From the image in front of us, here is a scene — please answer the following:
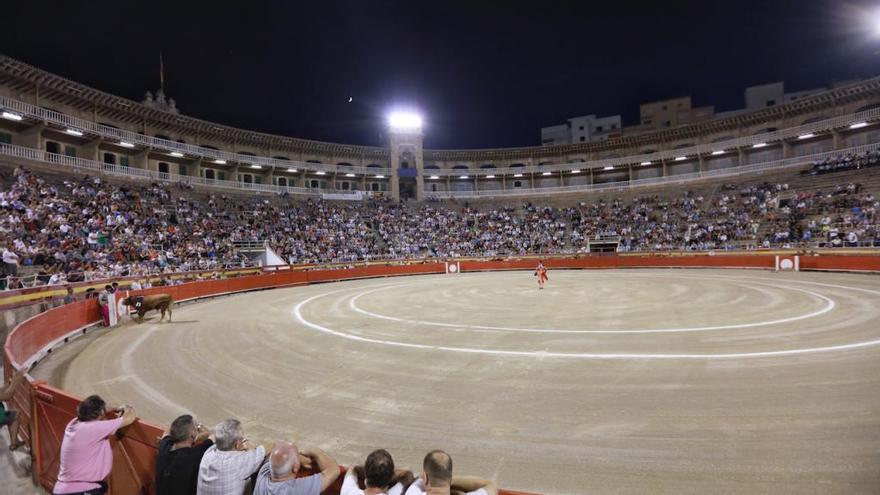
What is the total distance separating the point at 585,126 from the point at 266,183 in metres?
56.8

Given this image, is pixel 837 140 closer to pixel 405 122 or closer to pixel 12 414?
pixel 405 122

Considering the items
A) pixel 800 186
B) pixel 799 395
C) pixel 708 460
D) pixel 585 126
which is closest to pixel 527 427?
pixel 708 460

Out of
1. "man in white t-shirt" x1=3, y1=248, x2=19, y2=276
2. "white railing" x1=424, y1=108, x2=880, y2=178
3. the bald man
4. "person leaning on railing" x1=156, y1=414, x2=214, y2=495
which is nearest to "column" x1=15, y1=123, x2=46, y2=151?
"man in white t-shirt" x1=3, y1=248, x2=19, y2=276

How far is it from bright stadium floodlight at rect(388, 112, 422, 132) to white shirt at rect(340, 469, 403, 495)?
63.3 m

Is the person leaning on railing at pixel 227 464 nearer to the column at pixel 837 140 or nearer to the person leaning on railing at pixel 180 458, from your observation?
the person leaning on railing at pixel 180 458

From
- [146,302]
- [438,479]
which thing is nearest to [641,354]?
[438,479]

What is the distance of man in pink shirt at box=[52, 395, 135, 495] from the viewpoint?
3994 mm

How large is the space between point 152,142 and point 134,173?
4500mm

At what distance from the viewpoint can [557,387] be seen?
752 centimetres

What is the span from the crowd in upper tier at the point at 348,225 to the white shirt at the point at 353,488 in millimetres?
21542

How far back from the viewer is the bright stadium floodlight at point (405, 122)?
63219 mm

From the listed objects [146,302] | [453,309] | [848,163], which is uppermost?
[848,163]

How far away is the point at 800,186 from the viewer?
4250 cm

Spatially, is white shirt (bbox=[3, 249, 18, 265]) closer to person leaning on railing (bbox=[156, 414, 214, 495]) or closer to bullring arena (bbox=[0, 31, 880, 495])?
bullring arena (bbox=[0, 31, 880, 495])
